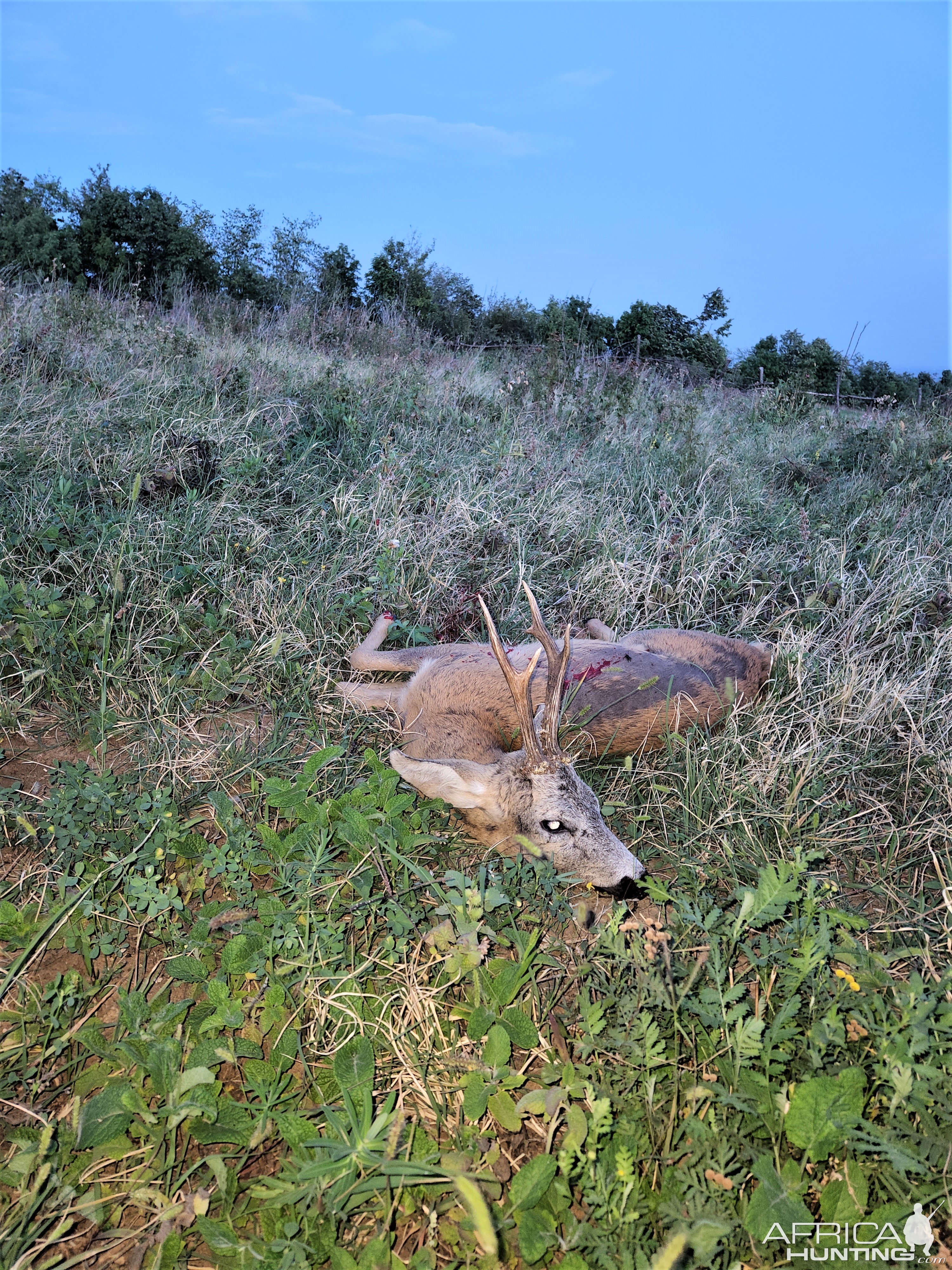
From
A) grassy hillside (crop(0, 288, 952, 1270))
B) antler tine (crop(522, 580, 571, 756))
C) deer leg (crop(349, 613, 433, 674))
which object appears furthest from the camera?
deer leg (crop(349, 613, 433, 674))

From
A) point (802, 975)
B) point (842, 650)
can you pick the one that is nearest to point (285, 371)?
point (842, 650)

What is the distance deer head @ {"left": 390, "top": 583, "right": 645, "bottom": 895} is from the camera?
271 cm

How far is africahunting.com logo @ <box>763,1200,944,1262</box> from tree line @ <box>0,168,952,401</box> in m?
10.8

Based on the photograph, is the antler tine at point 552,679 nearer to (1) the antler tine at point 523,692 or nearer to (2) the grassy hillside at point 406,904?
(1) the antler tine at point 523,692

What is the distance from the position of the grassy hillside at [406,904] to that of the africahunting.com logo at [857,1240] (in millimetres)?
26

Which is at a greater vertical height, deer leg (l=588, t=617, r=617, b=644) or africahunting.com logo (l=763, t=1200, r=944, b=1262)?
deer leg (l=588, t=617, r=617, b=644)

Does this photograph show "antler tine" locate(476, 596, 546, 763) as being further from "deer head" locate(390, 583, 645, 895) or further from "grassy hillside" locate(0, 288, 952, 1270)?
"grassy hillside" locate(0, 288, 952, 1270)

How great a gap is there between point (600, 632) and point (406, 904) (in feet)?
6.92

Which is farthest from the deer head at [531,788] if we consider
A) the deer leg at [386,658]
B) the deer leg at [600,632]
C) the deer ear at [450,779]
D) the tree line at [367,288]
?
the tree line at [367,288]

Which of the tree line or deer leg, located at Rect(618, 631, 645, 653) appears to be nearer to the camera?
deer leg, located at Rect(618, 631, 645, 653)

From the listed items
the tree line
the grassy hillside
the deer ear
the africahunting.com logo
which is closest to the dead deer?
the deer ear

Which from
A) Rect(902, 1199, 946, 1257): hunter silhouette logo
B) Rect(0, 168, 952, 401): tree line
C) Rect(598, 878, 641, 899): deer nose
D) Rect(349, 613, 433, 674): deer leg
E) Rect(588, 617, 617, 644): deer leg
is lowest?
Rect(902, 1199, 946, 1257): hunter silhouette logo

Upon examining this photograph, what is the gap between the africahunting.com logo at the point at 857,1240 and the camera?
1632mm

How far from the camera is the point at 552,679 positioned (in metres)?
2.85
